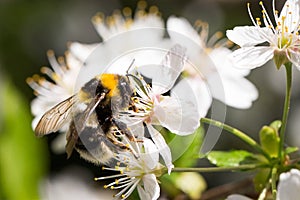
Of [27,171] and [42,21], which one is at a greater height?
[42,21]

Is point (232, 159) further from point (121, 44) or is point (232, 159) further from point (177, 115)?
point (121, 44)

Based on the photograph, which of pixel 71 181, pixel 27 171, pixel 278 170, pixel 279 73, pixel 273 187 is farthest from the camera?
pixel 279 73

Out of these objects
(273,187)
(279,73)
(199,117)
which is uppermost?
(199,117)

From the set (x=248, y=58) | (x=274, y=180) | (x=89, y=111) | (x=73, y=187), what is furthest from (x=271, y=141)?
(x=73, y=187)

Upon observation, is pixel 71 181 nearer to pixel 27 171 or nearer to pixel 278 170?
pixel 27 171

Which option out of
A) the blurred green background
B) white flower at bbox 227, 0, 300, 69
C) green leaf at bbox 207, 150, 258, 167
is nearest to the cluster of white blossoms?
white flower at bbox 227, 0, 300, 69

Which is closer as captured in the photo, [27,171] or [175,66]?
[175,66]

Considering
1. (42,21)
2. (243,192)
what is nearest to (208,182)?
(42,21)
